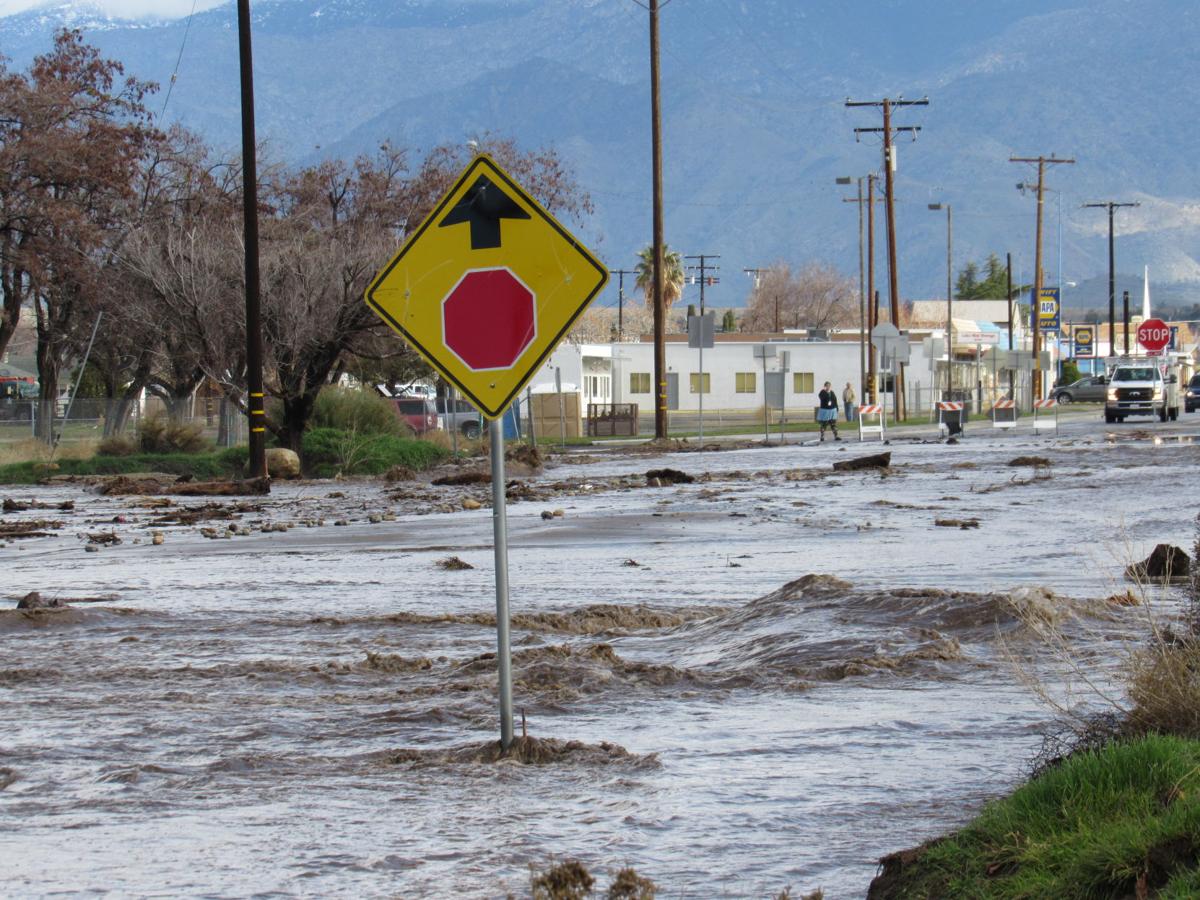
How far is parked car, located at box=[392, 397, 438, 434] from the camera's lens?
2092 inches

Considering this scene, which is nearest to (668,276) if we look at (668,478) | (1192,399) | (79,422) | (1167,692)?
(1192,399)

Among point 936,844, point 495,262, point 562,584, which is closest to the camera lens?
point 936,844

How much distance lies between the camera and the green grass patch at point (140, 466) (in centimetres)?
3522

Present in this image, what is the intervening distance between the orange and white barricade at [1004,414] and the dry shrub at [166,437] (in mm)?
27001

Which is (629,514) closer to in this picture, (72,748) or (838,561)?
(838,561)

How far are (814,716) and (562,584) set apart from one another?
6282 mm

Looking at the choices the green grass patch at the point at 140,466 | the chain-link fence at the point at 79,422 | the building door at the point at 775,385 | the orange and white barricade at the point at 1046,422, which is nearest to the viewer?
the green grass patch at the point at 140,466

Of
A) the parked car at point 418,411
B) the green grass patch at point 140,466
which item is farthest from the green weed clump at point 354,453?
the parked car at point 418,411

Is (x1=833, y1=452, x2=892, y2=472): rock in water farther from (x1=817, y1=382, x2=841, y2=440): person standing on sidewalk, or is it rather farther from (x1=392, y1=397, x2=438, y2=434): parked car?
(x1=392, y1=397, x2=438, y2=434): parked car

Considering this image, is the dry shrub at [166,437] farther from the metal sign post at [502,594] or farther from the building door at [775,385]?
the metal sign post at [502,594]

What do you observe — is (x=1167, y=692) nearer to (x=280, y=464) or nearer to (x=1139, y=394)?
(x=280, y=464)

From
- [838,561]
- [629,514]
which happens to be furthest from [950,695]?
[629,514]

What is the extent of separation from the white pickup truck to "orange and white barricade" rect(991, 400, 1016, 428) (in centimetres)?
616

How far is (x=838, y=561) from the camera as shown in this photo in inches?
648
